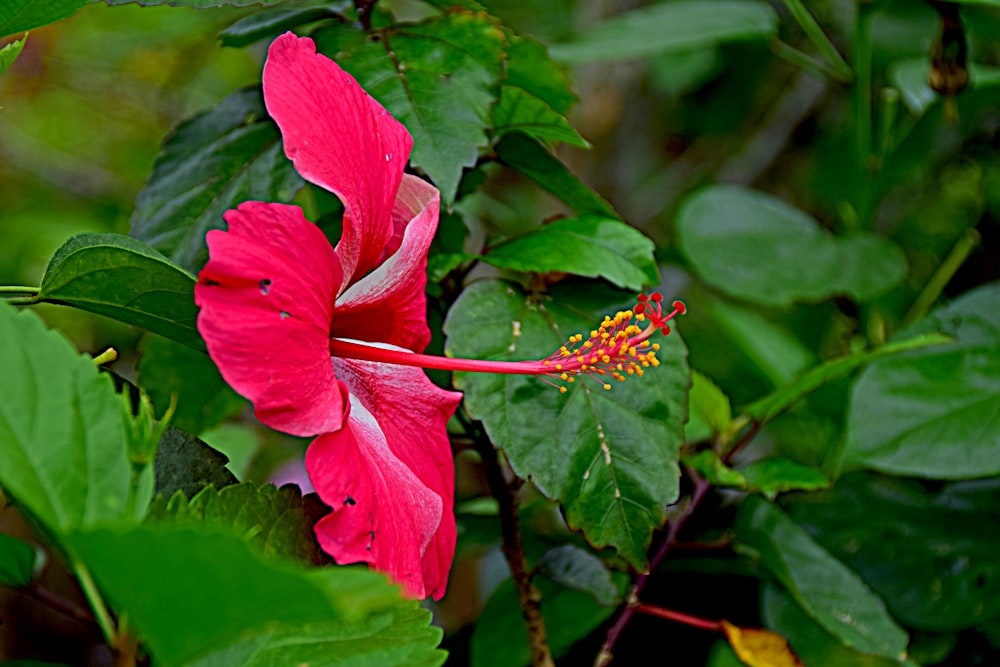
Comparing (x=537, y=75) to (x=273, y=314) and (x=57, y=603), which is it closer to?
(x=273, y=314)

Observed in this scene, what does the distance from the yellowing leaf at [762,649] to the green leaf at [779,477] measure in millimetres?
114

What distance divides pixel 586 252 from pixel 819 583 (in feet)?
1.12

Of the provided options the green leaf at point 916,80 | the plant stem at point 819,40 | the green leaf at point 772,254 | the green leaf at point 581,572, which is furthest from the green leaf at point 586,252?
the green leaf at point 916,80

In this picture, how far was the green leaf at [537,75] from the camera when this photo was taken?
0.75 m

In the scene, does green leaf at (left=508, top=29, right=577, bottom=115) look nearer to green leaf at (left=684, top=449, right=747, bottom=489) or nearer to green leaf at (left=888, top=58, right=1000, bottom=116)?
green leaf at (left=684, top=449, right=747, bottom=489)

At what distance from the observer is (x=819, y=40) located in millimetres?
1124

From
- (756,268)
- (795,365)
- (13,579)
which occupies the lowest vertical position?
(795,365)

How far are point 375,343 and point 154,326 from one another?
0.14 metres

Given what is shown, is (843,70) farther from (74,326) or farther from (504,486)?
(74,326)

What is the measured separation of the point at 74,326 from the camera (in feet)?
5.92

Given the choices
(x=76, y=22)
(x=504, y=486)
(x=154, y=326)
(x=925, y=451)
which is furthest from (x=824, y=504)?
(x=76, y=22)

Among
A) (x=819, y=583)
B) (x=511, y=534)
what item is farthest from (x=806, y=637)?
(x=511, y=534)

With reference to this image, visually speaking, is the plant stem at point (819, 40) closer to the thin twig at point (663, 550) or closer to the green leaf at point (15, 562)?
the thin twig at point (663, 550)

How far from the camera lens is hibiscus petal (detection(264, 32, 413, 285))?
471 mm
